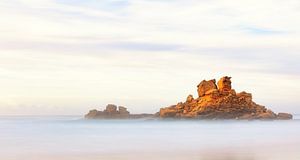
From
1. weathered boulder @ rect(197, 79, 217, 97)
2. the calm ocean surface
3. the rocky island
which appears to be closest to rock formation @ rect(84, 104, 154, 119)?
the rocky island

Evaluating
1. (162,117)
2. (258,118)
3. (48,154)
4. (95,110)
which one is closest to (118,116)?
(95,110)

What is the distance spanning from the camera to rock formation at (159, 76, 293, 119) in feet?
480

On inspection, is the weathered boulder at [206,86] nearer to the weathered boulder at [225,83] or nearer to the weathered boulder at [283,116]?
the weathered boulder at [225,83]

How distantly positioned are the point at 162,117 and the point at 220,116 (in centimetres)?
2269

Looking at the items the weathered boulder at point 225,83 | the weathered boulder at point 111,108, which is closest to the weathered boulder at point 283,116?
the weathered boulder at point 225,83

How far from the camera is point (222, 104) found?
14712 cm

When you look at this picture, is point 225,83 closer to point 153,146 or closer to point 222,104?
point 222,104

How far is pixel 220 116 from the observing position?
151750 millimetres

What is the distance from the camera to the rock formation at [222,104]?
146188mm

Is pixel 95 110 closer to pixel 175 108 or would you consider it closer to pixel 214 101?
pixel 175 108

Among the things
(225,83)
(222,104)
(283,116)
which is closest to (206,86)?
(225,83)

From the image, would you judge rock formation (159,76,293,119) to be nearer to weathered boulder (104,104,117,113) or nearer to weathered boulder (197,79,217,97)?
weathered boulder (197,79,217,97)

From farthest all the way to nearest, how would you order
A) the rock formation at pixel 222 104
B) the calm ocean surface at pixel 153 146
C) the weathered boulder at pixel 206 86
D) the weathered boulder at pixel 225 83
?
the weathered boulder at pixel 206 86 < the weathered boulder at pixel 225 83 < the rock formation at pixel 222 104 < the calm ocean surface at pixel 153 146

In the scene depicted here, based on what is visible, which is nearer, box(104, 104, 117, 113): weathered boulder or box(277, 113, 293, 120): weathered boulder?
box(277, 113, 293, 120): weathered boulder
